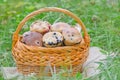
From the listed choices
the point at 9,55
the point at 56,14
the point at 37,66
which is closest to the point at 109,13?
the point at 56,14

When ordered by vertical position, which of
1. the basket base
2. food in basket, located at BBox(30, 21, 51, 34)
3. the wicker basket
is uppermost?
food in basket, located at BBox(30, 21, 51, 34)

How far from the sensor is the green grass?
13.2 ft

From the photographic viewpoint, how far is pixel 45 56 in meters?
3.13

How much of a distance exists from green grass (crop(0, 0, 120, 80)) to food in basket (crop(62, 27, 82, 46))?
373 mm

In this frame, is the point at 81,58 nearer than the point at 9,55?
Yes

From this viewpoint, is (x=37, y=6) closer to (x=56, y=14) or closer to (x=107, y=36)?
(x=56, y=14)

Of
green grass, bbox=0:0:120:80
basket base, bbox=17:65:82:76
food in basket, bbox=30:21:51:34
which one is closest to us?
basket base, bbox=17:65:82:76

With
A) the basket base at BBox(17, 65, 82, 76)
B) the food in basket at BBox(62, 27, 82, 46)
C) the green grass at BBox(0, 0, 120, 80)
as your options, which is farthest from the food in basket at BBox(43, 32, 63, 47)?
the green grass at BBox(0, 0, 120, 80)

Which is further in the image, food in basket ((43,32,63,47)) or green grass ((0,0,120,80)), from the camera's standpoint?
green grass ((0,0,120,80))

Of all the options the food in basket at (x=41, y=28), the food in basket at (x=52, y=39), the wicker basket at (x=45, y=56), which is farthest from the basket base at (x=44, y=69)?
the food in basket at (x=41, y=28)

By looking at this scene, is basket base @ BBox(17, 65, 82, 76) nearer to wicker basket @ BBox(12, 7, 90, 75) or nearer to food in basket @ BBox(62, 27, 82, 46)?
wicker basket @ BBox(12, 7, 90, 75)

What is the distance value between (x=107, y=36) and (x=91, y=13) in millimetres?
766

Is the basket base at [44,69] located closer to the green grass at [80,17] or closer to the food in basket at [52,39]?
the food in basket at [52,39]

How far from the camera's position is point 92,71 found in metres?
3.28
